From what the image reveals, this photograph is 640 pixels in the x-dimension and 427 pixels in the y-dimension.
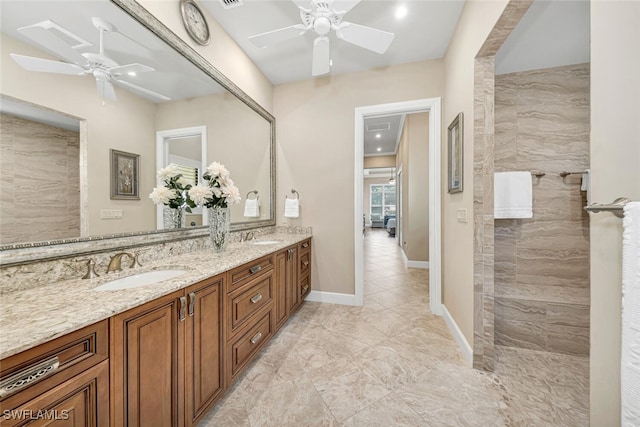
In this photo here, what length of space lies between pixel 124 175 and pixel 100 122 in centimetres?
29

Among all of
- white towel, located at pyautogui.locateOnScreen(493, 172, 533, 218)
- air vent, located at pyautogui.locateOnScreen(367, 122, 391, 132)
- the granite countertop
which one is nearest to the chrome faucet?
the granite countertop

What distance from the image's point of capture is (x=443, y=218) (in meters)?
2.51

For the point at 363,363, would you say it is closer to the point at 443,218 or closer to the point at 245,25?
the point at 443,218

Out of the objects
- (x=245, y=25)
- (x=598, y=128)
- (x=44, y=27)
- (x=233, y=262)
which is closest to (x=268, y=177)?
(x=245, y=25)

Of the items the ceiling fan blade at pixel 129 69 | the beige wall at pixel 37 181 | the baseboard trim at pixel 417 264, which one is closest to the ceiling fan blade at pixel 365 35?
the ceiling fan blade at pixel 129 69

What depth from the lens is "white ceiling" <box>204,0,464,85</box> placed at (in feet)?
6.27

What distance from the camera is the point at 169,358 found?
101cm

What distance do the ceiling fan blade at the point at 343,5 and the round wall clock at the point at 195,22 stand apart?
106cm

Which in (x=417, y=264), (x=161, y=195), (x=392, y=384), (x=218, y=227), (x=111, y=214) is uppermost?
(x=161, y=195)

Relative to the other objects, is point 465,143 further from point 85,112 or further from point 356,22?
point 85,112

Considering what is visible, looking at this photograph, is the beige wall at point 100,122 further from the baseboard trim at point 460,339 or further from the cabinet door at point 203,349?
the baseboard trim at point 460,339

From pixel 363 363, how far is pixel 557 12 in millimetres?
2773

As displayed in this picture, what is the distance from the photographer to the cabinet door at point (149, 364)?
82 cm

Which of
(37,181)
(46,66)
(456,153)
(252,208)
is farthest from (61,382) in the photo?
(456,153)
